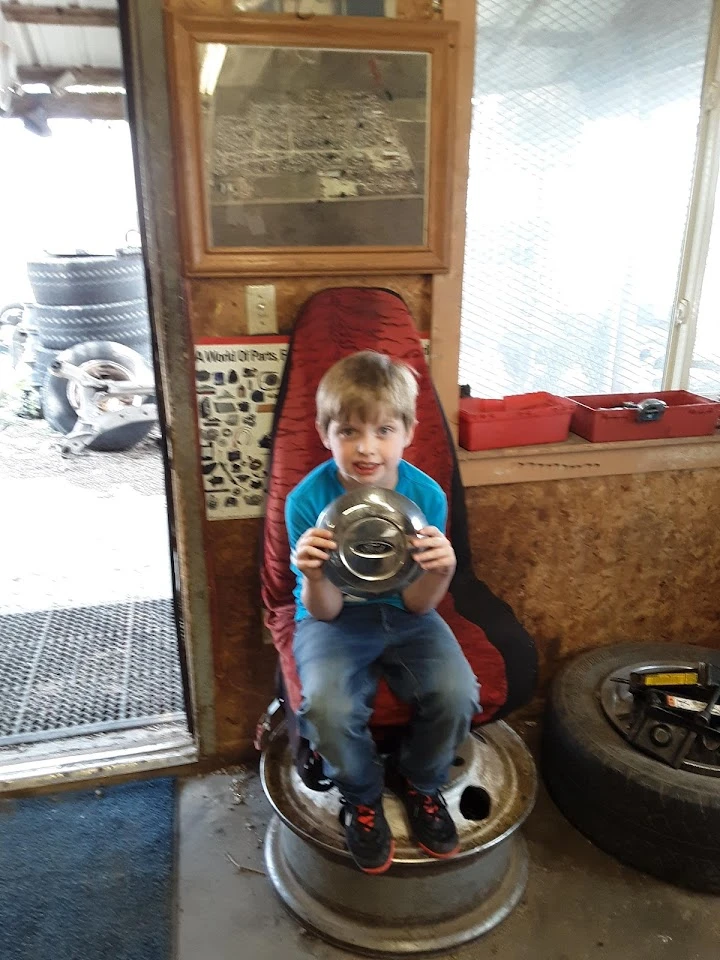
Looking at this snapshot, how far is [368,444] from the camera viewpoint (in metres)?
1.46

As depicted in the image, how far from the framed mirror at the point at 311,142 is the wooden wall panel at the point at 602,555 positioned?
796 mm

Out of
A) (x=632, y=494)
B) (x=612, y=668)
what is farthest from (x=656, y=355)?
(x=612, y=668)

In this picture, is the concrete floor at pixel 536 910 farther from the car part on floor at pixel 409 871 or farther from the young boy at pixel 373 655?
the young boy at pixel 373 655

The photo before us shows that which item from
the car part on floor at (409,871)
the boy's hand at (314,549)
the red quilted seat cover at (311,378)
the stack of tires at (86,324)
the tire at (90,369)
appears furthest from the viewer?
the stack of tires at (86,324)

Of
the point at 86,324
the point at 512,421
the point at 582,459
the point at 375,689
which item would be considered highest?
the point at 512,421

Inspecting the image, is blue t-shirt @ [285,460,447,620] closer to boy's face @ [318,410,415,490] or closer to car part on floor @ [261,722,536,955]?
boy's face @ [318,410,415,490]

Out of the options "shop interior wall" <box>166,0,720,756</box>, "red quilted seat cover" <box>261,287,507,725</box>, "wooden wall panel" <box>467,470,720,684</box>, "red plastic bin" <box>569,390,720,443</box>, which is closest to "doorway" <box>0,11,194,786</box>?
"shop interior wall" <box>166,0,720,756</box>

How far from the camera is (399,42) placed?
5.42 ft

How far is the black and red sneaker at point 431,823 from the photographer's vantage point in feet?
4.94

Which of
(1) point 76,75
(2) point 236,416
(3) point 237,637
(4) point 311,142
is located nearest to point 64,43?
(1) point 76,75

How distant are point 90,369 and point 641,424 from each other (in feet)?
13.8

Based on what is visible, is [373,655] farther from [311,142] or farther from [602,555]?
[311,142]

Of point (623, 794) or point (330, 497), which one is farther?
point (623, 794)

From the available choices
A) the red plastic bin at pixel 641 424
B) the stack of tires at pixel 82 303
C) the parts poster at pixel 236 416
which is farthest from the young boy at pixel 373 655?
the stack of tires at pixel 82 303
